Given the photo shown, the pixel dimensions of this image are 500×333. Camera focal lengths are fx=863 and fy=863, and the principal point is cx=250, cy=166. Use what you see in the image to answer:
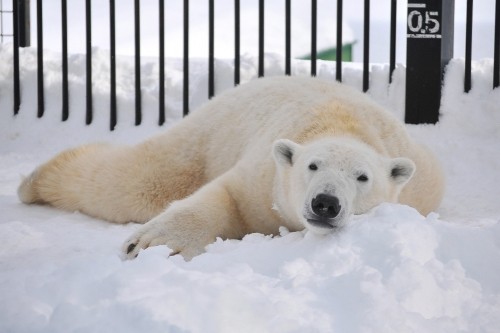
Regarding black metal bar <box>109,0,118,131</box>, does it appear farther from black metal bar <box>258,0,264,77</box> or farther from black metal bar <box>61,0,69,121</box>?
black metal bar <box>258,0,264,77</box>

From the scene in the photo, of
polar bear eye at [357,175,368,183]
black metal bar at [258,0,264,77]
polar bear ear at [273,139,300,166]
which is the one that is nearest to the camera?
polar bear eye at [357,175,368,183]

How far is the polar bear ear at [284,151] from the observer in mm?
3498

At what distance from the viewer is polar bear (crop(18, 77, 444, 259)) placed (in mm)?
3295

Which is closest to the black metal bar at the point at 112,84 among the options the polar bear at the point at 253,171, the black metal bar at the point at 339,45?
the black metal bar at the point at 339,45

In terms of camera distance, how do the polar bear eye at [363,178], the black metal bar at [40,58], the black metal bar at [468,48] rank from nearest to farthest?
1. the polar bear eye at [363,178]
2. the black metal bar at [468,48]
3. the black metal bar at [40,58]

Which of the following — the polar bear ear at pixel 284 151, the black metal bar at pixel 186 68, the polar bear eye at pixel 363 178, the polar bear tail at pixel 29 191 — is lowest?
the polar bear tail at pixel 29 191

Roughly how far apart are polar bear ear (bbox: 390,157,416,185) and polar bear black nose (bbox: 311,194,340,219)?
53 cm

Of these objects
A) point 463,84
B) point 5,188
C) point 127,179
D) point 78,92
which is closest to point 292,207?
point 127,179

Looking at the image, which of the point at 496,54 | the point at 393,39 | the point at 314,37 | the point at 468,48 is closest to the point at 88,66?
the point at 314,37

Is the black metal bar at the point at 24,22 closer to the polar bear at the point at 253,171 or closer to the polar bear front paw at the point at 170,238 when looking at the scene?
the polar bear at the point at 253,171

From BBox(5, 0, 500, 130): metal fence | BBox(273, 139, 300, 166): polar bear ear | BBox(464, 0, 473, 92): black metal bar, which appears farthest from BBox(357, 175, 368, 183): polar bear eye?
BBox(464, 0, 473, 92): black metal bar

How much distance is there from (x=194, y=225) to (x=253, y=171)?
0.49 meters

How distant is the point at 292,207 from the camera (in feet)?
11.5

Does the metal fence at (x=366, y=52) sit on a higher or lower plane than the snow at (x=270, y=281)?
higher
